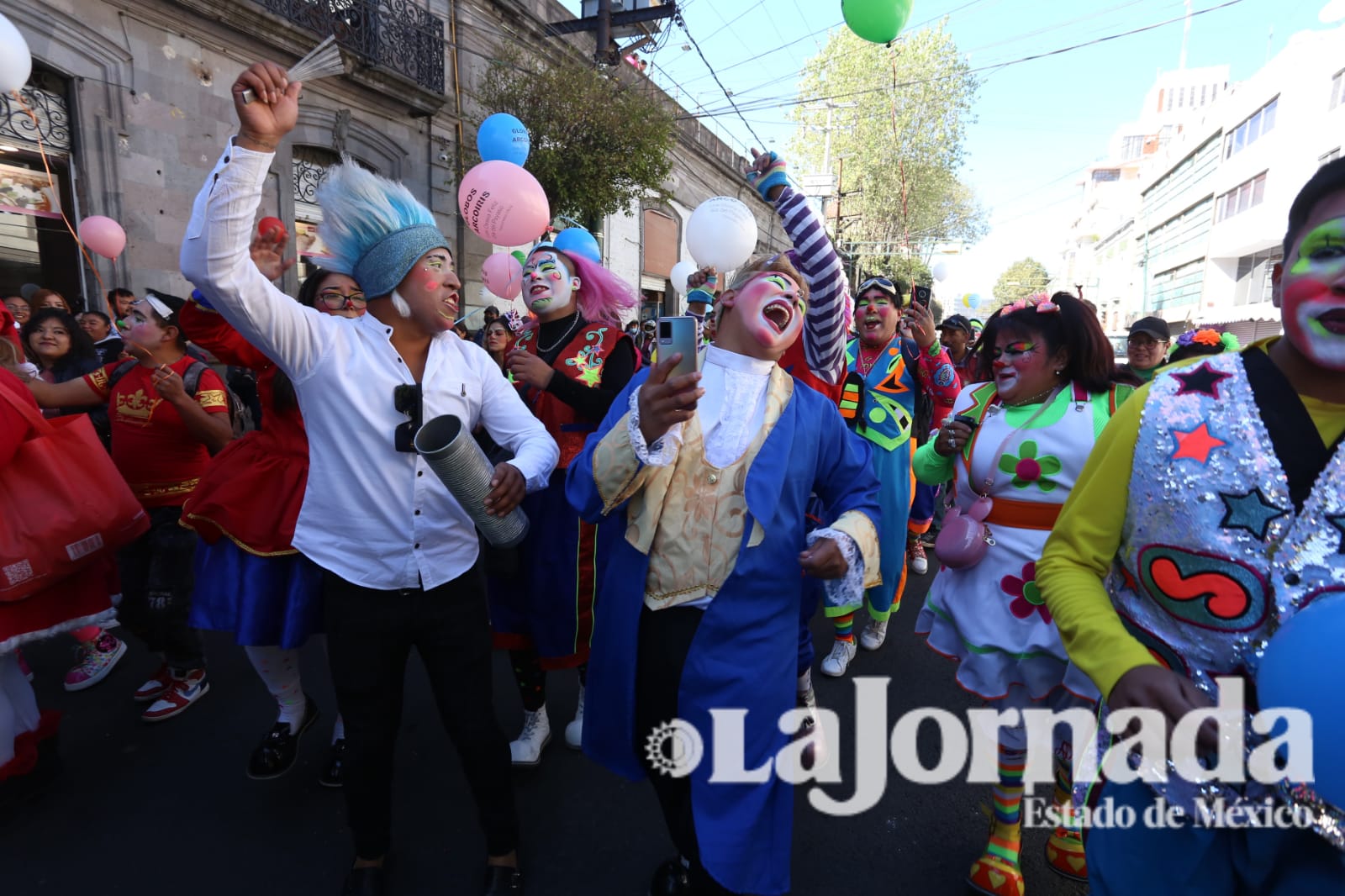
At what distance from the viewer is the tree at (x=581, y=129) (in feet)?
32.4

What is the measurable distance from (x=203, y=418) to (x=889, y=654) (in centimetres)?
368

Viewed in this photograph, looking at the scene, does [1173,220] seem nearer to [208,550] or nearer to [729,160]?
[729,160]

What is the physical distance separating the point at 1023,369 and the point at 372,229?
2084 mm

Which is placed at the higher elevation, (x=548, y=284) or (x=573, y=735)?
(x=548, y=284)

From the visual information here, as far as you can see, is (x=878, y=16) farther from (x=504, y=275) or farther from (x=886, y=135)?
(x=886, y=135)

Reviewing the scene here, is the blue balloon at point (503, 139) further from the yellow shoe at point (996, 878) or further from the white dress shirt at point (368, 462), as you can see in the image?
the yellow shoe at point (996, 878)

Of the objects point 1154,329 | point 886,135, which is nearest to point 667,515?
point 1154,329

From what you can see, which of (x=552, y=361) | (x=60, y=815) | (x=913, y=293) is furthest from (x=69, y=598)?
(x=913, y=293)

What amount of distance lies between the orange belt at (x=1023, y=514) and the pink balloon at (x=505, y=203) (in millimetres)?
2900

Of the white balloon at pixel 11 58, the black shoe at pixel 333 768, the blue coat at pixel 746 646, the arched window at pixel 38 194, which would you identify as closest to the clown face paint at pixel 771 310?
the blue coat at pixel 746 646

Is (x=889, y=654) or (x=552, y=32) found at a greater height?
(x=552, y=32)

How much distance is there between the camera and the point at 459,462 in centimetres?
Result: 171

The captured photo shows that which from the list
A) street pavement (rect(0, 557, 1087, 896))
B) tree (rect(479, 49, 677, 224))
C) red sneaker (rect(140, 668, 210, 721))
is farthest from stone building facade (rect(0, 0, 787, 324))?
street pavement (rect(0, 557, 1087, 896))

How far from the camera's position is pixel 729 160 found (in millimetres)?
23953
